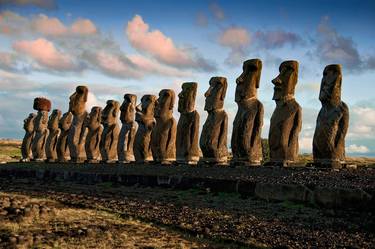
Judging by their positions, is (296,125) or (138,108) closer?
(296,125)

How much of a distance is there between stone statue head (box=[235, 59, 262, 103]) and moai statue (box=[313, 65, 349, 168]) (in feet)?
10.0

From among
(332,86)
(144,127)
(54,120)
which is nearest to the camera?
(332,86)

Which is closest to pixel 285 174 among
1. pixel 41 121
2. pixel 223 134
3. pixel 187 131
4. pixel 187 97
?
pixel 223 134

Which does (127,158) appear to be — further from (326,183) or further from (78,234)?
(78,234)

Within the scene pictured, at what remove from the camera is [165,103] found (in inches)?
853

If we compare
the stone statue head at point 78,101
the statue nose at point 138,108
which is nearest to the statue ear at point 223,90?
the statue nose at point 138,108

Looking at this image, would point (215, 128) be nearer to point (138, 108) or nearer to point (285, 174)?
point (138, 108)

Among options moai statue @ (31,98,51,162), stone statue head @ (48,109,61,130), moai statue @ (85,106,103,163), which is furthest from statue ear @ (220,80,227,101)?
moai statue @ (31,98,51,162)

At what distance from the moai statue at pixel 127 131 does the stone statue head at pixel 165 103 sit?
10.2 ft

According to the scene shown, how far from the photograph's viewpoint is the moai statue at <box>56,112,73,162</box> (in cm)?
2831

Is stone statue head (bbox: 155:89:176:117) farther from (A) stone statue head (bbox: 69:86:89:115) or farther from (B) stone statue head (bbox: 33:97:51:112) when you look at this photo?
(B) stone statue head (bbox: 33:97:51:112)

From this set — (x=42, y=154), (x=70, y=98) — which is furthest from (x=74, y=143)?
(x=42, y=154)

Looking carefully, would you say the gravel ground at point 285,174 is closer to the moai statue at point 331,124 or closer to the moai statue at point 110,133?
the moai statue at point 331,124

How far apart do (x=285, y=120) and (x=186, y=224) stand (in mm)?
7538
